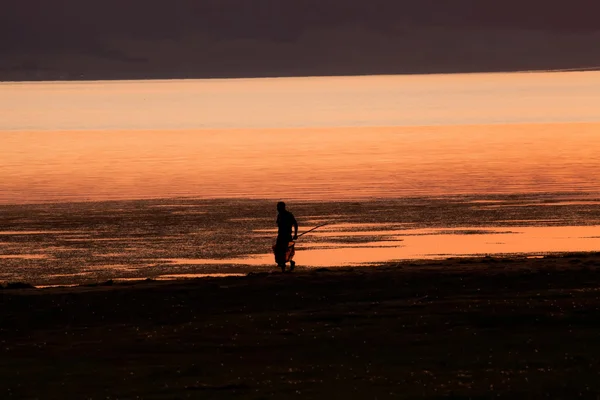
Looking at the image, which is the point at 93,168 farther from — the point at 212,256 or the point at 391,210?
the point at 212,256

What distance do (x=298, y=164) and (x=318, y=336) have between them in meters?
47.7

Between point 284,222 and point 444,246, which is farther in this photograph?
point 444,246

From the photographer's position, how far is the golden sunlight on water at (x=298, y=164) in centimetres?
5000

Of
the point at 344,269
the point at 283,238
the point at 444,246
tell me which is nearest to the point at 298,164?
the point at 444,246

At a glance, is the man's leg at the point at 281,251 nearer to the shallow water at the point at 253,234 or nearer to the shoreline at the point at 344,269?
the shoreline at the point at 344,269

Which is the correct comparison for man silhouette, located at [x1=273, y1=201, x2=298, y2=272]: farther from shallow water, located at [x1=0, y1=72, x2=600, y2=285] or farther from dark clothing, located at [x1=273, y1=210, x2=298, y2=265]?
shallow water, located at [x1=0, y1=72, x2=600, y2=285]

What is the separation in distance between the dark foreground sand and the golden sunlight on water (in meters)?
23.3

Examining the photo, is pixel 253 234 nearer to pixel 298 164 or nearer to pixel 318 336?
pixel 318 336

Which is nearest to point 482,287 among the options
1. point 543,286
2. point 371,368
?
point 543,286

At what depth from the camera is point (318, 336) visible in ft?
60.6

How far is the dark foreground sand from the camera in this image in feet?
50.1

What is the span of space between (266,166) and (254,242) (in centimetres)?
3097

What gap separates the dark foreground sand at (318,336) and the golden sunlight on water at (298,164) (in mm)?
23262

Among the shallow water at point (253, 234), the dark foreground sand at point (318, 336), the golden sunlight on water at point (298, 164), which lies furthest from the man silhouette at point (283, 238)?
the golden sunlight on water at point (298, 164)
